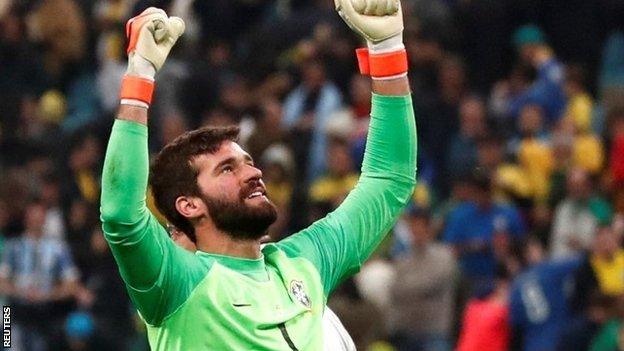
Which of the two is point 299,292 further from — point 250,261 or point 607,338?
point 607,338

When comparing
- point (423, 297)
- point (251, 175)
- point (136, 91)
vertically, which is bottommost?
point (423, 297)

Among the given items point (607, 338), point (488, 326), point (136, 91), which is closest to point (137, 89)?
point (136, 91)

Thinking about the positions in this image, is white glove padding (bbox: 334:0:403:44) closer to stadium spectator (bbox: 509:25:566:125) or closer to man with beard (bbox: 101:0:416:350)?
man with beard (bbox: 101:0:416:350)

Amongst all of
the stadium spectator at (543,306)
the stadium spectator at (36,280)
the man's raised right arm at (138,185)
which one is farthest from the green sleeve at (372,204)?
the stadium spectator at (36,280)

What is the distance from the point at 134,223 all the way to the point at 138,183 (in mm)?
117

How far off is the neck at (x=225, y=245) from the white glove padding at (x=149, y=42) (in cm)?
66

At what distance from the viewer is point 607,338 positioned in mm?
10656

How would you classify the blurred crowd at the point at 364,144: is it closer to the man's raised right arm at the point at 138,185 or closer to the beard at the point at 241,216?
the beard at the point at 241,216

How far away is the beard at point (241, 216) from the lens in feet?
18.0

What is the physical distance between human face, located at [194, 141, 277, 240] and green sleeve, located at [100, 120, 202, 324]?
1.02 ft

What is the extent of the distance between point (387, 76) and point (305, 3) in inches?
403

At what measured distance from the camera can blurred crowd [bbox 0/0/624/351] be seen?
11391 mm

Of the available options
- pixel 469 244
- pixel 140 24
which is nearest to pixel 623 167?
pixel 469 244

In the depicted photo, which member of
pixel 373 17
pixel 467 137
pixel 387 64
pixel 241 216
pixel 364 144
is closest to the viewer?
pixel 241 216
